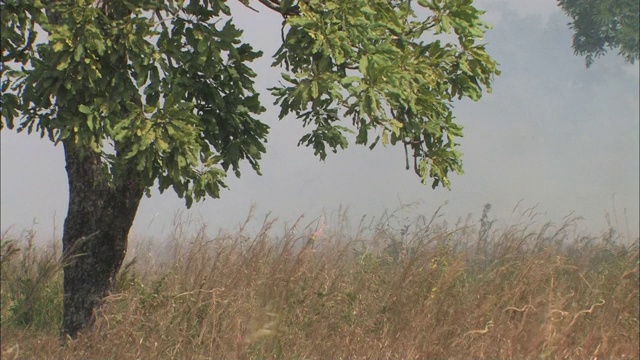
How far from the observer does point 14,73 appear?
738 cm

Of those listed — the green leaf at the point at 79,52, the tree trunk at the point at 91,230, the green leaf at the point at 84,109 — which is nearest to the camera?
the green leaf at the point at 79,52

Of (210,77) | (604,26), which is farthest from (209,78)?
(604,26)

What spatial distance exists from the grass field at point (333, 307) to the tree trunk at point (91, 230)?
0.27 meters

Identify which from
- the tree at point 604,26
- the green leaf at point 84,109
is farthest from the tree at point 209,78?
the tree at point 604,26

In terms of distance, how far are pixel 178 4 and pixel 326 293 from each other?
3.34 m

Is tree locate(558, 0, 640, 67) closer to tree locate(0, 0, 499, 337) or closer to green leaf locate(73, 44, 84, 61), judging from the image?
tree locate(0, 0, 499, 337)

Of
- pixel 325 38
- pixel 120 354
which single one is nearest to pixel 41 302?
pixel 120 354

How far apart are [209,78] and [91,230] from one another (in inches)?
98.1

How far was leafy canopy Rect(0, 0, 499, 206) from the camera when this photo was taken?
693cm

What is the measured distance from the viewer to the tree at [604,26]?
22422mm

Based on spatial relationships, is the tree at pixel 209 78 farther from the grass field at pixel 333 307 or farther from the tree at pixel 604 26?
the tree at pixel 604 26

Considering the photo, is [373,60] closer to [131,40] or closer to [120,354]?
[131,40]

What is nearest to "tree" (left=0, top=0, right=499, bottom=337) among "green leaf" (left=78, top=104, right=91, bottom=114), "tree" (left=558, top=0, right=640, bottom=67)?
"green leaf" (left=78, top=104, right=91, bottom=114)

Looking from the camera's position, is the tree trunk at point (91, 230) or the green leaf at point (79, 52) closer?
the green leaf at point (79, 52)
